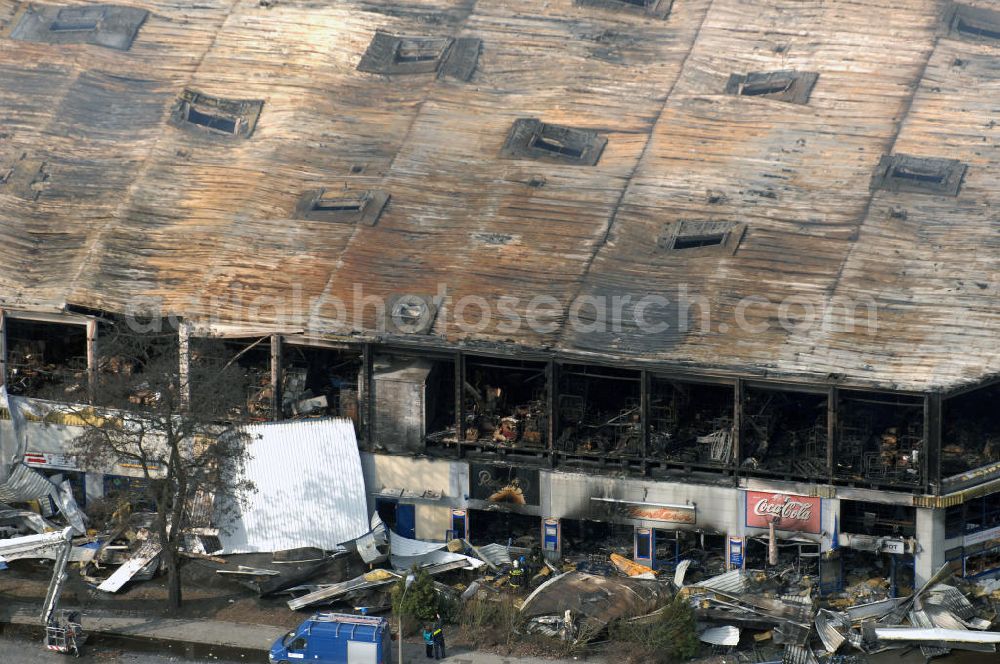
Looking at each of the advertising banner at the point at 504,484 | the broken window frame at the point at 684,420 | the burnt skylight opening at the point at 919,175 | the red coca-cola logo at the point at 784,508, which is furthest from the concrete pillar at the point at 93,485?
the burnt skylight opening at the point at 919,175

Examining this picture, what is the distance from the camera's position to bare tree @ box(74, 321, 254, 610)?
191ft

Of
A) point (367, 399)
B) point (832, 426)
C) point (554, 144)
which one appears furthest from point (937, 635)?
point (554, 144)

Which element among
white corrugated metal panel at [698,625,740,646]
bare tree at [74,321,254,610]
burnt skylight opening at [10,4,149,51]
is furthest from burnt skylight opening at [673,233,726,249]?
burnt skylight opening at [10,4,149,51]

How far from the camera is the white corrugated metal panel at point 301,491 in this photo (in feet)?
204

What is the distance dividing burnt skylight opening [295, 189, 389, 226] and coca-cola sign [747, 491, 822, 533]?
74.6 ft

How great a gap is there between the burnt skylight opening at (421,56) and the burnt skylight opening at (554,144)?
616 cm

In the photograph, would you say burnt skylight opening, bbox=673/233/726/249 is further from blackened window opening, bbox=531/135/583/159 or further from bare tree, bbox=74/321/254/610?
bare tree, bbox=74/321/254/610

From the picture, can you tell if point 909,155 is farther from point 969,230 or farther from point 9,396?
point 9,396

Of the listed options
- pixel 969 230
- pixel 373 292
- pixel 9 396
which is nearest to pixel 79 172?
pixel 9 396

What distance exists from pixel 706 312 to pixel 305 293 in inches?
699

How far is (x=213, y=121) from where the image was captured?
79062mm

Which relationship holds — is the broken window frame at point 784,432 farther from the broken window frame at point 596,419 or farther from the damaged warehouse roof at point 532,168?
the broken window frame at point 596,419

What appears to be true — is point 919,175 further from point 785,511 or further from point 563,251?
point 785,511

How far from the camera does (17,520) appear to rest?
66.8m
